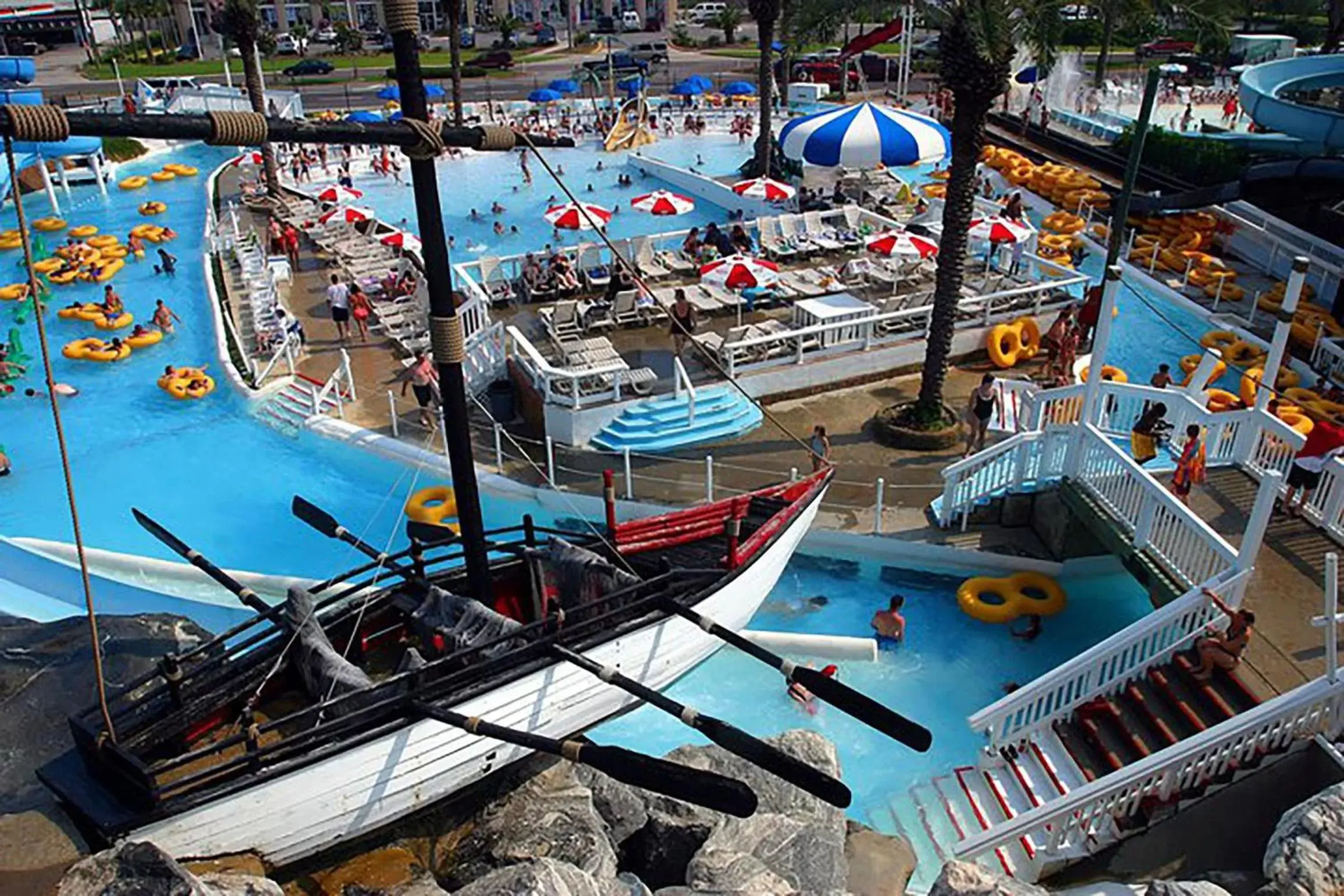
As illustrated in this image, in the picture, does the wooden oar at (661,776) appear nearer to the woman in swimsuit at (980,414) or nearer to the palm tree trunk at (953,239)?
the woman in swimsuit at (980,414)

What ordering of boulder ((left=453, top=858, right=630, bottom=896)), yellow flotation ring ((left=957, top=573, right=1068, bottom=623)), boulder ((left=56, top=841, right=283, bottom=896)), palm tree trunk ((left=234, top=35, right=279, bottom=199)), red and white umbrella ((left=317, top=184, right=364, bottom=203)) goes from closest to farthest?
1. boulder ((left=56, top=841, right=283, bottom=896))
2. boulder ((left=453, top=858, right=630, bottom=896))
3. yellow flotation ring ((left=957, top=573, right=1068, bottom=623))
4. red and white umbrella ((left=317, top=184, right=364, bottom=203))
5. palm tree trunk ((left=234, top=35, right=279, bottom=199))

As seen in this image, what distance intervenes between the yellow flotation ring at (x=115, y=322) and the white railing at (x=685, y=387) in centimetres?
1646

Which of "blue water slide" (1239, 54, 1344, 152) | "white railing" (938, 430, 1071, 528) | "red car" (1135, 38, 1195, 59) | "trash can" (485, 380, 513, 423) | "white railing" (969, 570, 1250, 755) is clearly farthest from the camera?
"red car" (1135, 38, 1195, 59)

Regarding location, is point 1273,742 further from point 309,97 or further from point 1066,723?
point 309,97

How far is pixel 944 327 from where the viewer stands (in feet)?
55.6

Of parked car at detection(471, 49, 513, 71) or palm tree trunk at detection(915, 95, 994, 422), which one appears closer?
palm tree trunk at detection(915, 95, 994, 422)

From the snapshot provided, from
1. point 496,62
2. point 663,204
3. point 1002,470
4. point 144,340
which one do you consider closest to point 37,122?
point 1002,470

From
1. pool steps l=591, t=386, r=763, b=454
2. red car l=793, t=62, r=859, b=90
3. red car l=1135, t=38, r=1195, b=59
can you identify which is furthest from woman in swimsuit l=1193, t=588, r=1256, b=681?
red car l=1135, t=38, r=1195, b=59

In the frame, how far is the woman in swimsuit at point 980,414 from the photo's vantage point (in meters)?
16.1

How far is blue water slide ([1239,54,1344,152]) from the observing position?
24.2m

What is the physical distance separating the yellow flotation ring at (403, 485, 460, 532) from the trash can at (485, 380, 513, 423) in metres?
1.95

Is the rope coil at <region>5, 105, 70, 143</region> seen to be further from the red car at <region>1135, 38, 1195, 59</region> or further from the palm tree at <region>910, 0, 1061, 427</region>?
the red car at <region>1135, 38, 1195, 59</region>

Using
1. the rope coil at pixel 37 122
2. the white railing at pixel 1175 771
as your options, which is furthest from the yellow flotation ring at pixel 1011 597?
the rope coil at pixel 37 122

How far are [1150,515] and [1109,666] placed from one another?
93.5 inches
